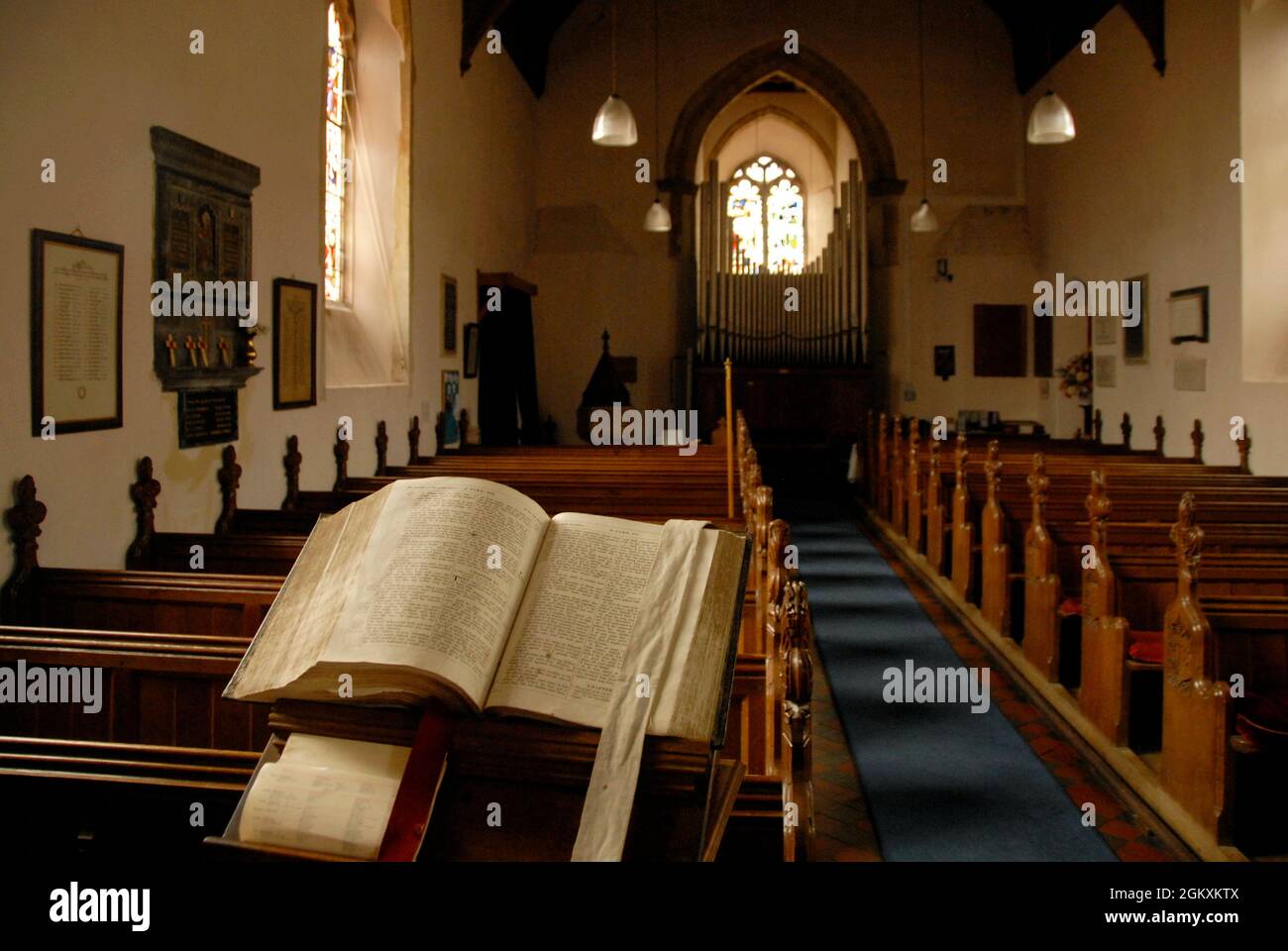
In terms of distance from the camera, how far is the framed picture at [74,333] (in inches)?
126

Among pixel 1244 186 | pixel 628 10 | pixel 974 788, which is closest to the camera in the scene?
pixel 974 788

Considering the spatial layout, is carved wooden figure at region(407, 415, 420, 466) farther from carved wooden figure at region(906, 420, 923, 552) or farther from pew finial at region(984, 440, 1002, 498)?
pew finial at region(984, 440, 1002, 498)

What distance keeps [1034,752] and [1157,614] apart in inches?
28.2

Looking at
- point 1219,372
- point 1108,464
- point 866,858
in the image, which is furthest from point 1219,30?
point 866,858

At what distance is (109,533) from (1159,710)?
3.71m

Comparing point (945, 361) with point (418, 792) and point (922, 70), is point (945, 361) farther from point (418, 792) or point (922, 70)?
point (418, 792)

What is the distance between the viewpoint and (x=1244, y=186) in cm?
743

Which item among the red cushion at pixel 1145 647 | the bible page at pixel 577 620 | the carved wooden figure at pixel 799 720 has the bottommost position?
the red cushion at pixel 1145 647

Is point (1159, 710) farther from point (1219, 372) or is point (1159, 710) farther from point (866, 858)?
point (1219, 372)

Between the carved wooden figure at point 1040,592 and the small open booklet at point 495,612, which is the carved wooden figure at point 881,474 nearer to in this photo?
the carved wooden figure at point 1040,592

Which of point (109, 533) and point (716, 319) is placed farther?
point (716, 319)

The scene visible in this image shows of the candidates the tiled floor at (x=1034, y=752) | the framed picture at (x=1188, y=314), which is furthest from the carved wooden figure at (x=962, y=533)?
the framed picture at (x=1188, y=314)

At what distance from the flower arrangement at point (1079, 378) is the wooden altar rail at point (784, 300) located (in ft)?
7.93
